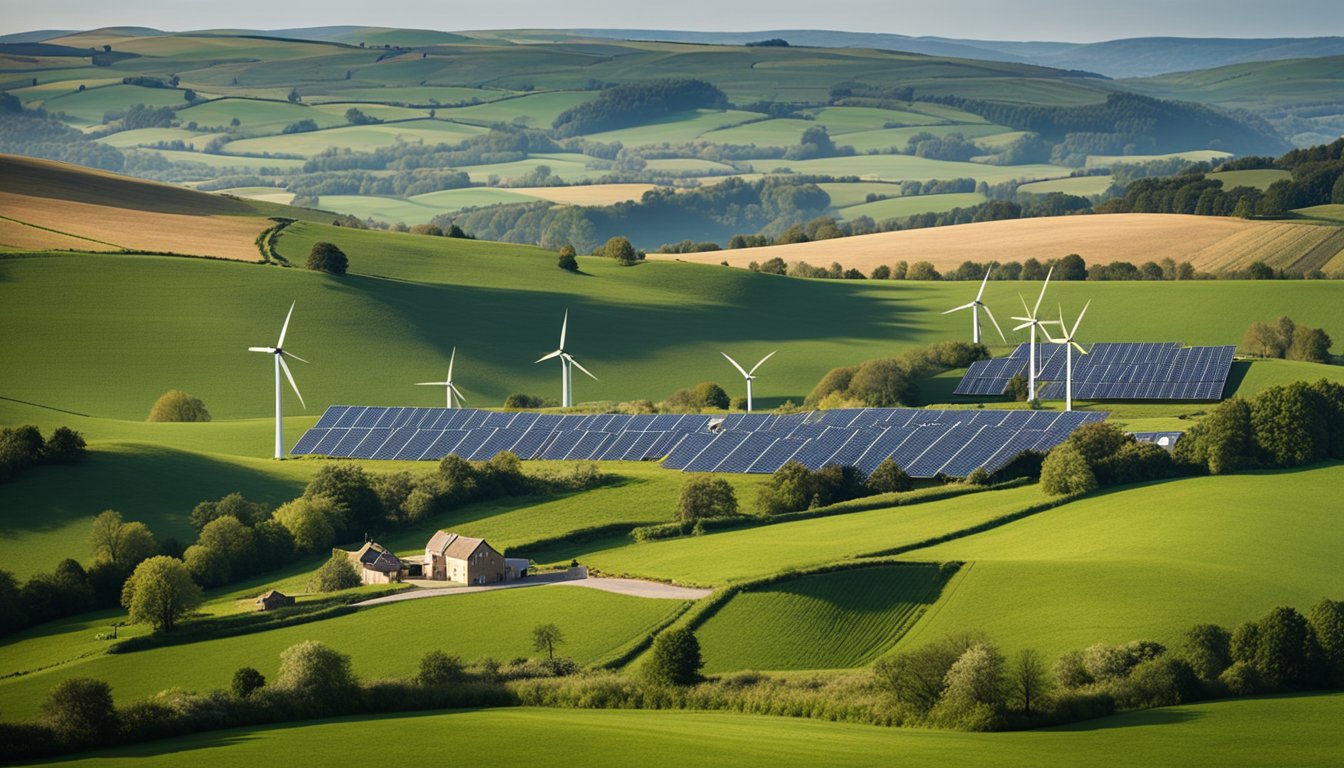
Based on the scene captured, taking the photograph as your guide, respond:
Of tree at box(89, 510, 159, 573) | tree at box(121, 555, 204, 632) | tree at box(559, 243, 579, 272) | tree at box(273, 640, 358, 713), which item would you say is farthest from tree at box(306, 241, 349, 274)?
tree at box(273, 640, 358, 713)

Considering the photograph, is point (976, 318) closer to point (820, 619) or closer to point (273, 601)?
point (820, 619)

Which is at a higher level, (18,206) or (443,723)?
(18,206)

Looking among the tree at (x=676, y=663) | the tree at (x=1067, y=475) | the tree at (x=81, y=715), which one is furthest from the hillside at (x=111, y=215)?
the tree at (x=676, y=663)

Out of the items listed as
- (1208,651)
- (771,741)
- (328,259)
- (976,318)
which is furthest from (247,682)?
(328,259)

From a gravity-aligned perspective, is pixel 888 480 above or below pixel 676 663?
above

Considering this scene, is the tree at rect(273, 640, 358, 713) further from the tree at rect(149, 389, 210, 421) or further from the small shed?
the tree at rect(149, 389, 210, 421)

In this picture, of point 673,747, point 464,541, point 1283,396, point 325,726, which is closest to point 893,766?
point 673,747

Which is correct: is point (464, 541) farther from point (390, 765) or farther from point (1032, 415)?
point (1032, 415)
